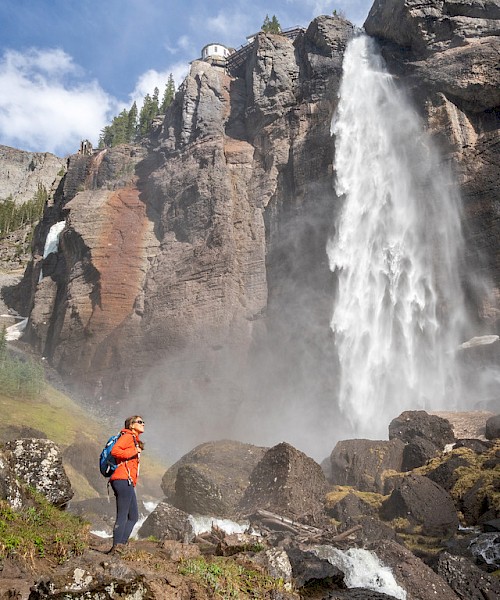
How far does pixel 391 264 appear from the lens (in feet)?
119

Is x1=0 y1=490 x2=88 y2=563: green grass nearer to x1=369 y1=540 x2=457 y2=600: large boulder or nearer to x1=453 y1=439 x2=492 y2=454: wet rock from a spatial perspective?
x1=369 y1=540 x2=457 y2=600: large boulder

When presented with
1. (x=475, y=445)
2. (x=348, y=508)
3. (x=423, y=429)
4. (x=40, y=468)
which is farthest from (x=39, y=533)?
(x=423, y=429)

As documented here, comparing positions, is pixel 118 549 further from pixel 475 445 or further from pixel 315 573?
pixel 475 445

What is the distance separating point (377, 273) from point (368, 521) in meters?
23.9

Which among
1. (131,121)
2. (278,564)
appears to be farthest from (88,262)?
(131,121)

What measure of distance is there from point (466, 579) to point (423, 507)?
4408 mm

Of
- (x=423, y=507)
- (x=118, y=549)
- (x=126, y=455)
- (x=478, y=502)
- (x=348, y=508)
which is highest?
(x=126, y=455)

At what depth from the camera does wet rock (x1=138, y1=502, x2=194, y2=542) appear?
13820mm

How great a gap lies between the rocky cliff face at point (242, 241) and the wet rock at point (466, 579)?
1914cm

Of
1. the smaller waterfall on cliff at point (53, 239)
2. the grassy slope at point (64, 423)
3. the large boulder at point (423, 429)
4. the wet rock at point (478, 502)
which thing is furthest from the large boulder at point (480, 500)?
the smaller waterfall on cliff at point (53, 239)

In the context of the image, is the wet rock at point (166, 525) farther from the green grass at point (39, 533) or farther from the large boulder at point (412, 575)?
the large boulder at point (412, 575)

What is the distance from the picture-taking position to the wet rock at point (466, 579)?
34.9 ft

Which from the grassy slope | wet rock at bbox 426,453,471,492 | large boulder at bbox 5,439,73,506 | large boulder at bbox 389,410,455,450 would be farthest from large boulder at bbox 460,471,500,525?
the grassy slope

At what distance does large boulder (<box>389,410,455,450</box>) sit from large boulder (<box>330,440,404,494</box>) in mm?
1197
